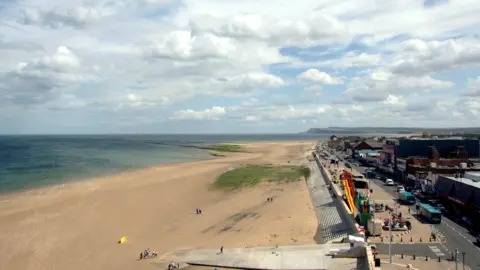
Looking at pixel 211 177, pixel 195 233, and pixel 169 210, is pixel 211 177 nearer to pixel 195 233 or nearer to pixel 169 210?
pixel 169 210

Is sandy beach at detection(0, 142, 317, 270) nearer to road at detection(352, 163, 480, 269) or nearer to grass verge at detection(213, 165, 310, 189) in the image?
grass verge at detection(213, 165, 310, 189)

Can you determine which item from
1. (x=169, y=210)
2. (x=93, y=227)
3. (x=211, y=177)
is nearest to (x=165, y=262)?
(x=93, y=227)

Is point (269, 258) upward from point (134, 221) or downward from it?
upward

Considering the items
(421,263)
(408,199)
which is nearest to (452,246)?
(421,263)

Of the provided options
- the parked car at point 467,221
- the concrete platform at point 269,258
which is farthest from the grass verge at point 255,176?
the concrete platform at point 269,258

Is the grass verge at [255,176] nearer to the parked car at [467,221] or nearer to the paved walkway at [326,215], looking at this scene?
the paved walkway at [326,215]

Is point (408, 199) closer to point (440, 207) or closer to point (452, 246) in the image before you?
point (440, 207)
